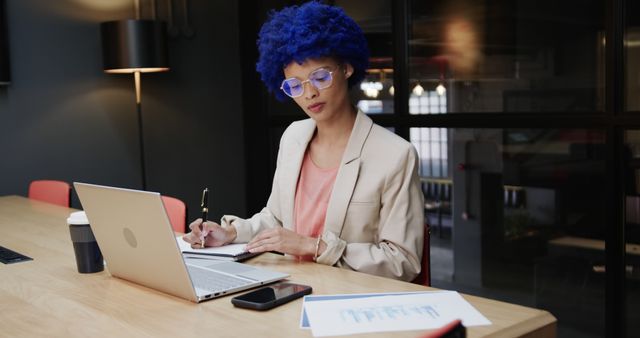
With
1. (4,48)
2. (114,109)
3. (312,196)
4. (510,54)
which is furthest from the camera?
(114,109)

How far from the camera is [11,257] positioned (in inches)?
87.4

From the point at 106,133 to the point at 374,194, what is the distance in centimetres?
313

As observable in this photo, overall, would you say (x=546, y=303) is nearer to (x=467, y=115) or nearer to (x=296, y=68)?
(x=467, y=115)

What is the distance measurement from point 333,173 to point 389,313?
873mm

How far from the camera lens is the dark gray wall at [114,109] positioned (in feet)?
14.4

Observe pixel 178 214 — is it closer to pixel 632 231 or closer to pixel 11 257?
pixel 11 257

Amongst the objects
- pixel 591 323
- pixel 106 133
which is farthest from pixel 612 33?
pixel 106 133

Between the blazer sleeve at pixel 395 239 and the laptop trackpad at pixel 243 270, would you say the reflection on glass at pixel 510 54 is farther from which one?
the laptop trackpad at pixel 243 270

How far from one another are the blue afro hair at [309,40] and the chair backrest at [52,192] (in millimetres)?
1805

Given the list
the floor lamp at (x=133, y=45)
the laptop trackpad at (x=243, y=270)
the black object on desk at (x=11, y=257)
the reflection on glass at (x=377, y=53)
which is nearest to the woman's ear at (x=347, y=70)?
the laptop trackpad at (x=243, y=270)

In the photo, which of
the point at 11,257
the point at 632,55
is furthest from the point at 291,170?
the point at 632,55

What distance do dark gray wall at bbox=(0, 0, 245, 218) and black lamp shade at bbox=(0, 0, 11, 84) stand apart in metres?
0.04

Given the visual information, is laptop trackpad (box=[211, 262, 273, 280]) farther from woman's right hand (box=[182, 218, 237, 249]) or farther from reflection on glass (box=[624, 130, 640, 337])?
reflection on glass (box=[624, 130, 640, 337])

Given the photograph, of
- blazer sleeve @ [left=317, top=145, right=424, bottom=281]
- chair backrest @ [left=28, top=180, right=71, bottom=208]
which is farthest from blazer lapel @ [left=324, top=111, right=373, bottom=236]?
chair backrest @ [left=28, top=180, right=71, bottom=208]
